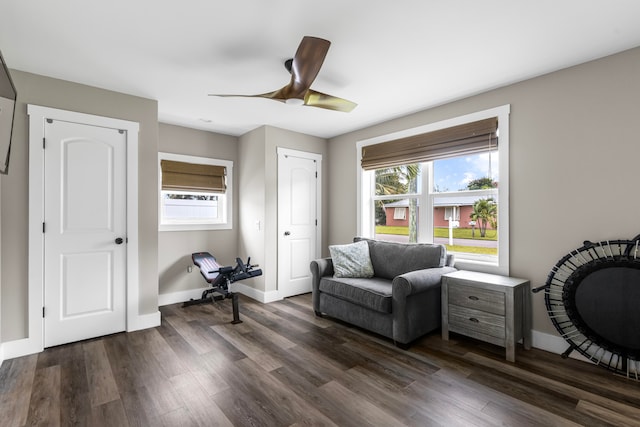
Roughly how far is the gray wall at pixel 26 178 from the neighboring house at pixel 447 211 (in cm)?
304

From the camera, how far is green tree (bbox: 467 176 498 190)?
3275 millimetres

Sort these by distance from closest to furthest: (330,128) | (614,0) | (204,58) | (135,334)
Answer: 1. (614,0)
2. (204,58)
3. (135,334)
4. (330,128)

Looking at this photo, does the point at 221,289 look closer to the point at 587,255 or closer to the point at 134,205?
the point at 134,205

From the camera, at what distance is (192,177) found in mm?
4477

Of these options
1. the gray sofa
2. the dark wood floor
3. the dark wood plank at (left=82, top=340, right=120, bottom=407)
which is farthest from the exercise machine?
the dark wood plank at (left=82, top=340, right=120, bottom=407)

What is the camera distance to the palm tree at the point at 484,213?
3261 mm

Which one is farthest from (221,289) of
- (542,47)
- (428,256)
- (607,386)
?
(542,47)

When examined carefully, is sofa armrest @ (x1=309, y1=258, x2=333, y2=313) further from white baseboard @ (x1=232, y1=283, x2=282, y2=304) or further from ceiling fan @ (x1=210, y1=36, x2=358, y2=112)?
ceiling fan @ (x1=210, y1=36, x2=358, y2=112)

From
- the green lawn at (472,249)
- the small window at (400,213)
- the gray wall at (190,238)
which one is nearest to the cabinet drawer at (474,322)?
the green lawn at (472,249)

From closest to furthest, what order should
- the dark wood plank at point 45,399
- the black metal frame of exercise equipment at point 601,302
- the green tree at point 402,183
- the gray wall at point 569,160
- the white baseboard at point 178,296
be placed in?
the dark wood plank at point 45,399 → the black metal frame of exercise equipment at point 601,302 → the gray wall at point 569,160 → the green tree at point 402,183 → the white baseboard at point 178,296

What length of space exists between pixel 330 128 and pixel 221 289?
8.71ft

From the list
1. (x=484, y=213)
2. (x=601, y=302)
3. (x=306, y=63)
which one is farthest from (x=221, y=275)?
(x=601, y=302)

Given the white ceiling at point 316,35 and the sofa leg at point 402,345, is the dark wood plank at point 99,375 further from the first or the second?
the white ceiling at point 316,35

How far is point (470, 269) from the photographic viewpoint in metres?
3.33
